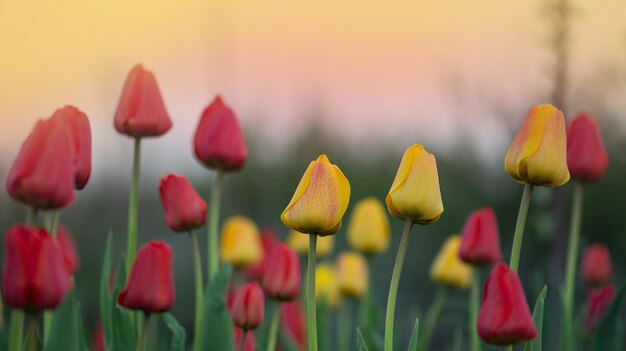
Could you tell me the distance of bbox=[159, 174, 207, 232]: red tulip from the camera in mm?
1974

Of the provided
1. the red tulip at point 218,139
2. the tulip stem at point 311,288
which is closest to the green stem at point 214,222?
the red tulip at point 218,139

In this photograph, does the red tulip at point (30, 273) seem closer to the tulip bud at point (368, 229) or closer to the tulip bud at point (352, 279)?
the tulip bud at point (368, 229)

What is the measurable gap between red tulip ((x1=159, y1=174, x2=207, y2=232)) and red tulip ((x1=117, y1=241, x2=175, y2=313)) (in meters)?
0.31

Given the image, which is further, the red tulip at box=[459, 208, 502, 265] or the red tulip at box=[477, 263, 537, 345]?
the red tulip at box=[459, 208, 502, 265]

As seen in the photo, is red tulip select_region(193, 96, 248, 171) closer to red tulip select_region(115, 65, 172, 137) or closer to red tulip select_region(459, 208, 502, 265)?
red tulip select_region(115, 65, 172, 137)

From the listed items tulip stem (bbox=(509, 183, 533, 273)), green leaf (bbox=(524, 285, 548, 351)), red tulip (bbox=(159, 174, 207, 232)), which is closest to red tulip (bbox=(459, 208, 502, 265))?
green leaf (bbox=(524, 285, 548, 351))

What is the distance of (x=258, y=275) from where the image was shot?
3369 mm

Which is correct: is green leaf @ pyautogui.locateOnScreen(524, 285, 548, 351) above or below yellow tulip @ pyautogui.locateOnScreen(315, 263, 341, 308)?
above

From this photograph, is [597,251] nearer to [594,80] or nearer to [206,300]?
[206,300]

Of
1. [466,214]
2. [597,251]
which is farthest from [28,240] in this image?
[466,214]

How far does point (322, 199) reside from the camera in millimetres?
1536

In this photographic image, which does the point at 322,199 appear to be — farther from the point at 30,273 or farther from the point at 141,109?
the point at 141,109

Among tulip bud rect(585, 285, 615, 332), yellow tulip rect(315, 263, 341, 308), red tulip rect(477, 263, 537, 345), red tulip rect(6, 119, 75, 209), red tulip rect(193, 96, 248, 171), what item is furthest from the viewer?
yellow tulip rect(315, 263, 341, 308)

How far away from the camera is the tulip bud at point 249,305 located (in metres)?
1.95
